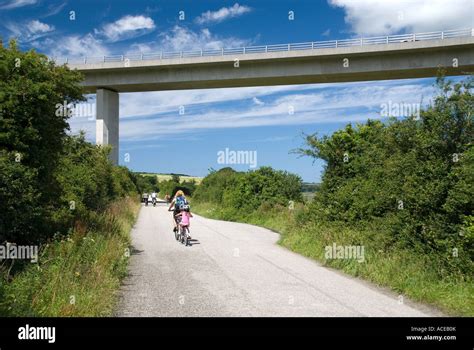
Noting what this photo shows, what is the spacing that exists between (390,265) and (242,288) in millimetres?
3245

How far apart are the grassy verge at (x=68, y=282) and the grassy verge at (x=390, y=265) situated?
17.2 feet

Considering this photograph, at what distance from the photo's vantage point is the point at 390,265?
9.23m

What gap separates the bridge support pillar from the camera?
44969 mm

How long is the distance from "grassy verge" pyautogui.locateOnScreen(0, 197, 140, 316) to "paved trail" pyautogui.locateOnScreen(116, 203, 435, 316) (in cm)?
39

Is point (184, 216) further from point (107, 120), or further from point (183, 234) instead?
point (107, 120)

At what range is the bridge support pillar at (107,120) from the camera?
4497cm

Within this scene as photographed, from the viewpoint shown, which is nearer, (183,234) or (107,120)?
(183,234)

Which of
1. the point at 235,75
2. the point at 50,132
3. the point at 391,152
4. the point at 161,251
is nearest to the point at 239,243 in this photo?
the point at 161,251

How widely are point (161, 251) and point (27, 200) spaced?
6344 millimetres

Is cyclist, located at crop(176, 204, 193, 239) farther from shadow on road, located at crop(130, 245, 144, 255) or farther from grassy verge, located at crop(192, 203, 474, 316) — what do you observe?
grassy verge, located at crop(192, 203, 474, 316)

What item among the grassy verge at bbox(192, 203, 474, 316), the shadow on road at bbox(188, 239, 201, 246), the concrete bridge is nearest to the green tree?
the shadow on road at bbox(188, 239, 201, 246)

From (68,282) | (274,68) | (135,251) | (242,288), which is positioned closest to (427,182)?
(242,288)
